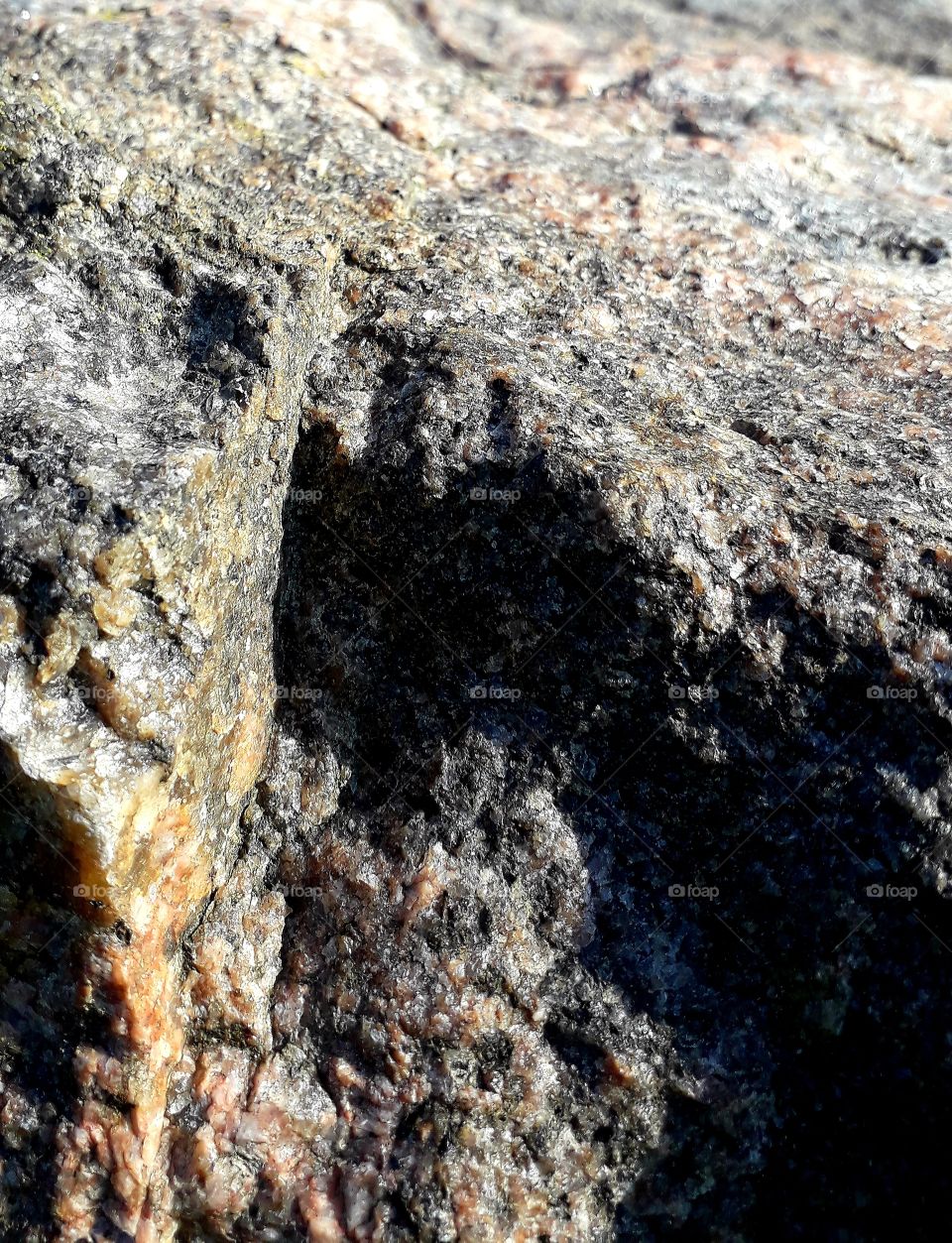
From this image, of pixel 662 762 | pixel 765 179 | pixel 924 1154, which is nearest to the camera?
pixel 924 1154

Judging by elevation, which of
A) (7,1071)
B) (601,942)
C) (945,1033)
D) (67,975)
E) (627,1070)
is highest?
(945,1033)

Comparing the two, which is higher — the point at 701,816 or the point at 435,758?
the point at 701,816

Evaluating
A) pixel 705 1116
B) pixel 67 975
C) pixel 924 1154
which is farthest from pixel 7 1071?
pixel 924 1154

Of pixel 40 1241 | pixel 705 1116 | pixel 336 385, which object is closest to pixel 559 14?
pixel 336 385

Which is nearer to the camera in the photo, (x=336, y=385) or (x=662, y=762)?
(x=662, y=762)

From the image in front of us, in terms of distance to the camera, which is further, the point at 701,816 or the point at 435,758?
the point at 435,758

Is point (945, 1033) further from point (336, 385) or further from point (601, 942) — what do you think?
point (336, 385)

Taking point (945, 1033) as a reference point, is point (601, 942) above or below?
below

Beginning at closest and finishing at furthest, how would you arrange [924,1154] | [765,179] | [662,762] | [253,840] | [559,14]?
1. [924,1154]
2. [662,762]
3. [253,840]
4. [765,179]
5. [559,14]
